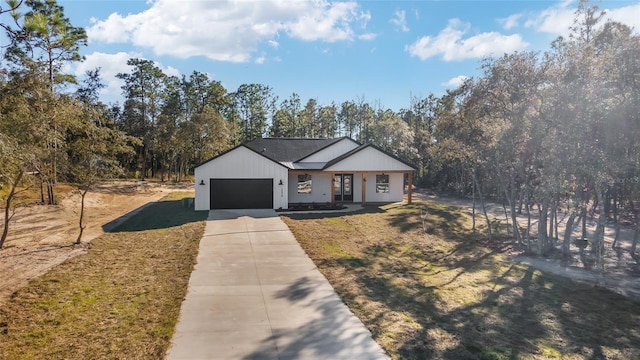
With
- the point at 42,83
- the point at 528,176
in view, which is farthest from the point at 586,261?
the point at 42,83

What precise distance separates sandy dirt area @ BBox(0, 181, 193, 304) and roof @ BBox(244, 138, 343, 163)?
28.0ft

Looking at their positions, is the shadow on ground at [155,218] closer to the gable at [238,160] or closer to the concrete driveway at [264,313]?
the gable at [238,160]

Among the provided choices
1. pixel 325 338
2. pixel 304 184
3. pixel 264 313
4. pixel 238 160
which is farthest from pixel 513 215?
pixel 238 160

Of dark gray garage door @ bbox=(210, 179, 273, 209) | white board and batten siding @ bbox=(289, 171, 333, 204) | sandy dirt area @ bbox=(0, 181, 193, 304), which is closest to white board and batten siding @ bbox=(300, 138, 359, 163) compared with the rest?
white board and batten siding @ bbox=(289, 171, 333, 204)

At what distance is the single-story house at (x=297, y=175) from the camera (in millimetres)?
21078

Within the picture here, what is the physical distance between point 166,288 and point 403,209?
53.4ft

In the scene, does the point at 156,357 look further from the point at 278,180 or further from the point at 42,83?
the point at 278,180

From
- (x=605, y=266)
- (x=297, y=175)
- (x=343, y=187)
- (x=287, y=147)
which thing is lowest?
(x=605, y=266)

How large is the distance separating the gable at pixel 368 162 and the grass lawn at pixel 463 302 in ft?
23.9

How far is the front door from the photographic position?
25.0 metres

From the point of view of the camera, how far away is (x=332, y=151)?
1025 inches

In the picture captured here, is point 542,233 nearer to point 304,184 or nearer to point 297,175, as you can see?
point 304,184

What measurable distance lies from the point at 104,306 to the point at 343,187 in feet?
61.1

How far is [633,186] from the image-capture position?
10.9 m
